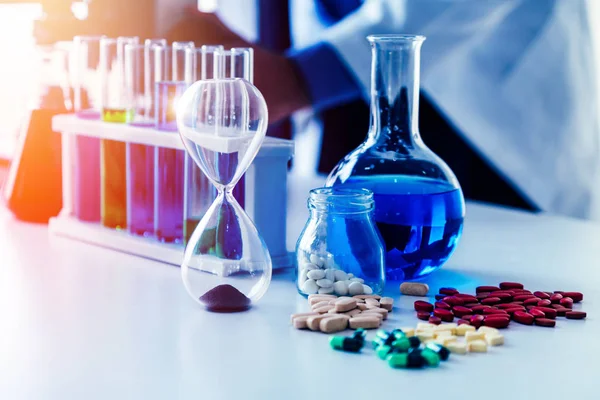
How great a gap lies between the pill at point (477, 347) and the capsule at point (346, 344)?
0.36ft

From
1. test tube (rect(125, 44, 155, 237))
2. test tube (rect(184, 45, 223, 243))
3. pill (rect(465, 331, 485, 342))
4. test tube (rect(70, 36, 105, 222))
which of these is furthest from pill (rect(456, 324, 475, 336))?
test tube (rect(70, 36, 105, 222))

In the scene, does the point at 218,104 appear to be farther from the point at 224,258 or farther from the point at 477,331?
the point at 477,331

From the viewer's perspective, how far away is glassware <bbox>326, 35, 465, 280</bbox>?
3.45ft

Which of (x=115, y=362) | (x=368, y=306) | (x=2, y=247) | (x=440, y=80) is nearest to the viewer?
(x=115, y=362)

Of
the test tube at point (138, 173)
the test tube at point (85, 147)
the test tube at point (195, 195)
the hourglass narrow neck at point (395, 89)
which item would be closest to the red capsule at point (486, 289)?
the hourglass narrow neck at point (395, 89)

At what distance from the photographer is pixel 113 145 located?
1.23 m

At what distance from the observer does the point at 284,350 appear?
0.83 meters

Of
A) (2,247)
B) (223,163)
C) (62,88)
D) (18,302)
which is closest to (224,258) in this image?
(223,163)

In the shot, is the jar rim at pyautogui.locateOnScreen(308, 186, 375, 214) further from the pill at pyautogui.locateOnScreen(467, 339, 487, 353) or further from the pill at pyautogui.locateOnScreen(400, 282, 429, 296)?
the pill at pyautogui.locateOnScreen(467, 339, 487, 353)

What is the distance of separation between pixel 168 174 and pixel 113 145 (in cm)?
13

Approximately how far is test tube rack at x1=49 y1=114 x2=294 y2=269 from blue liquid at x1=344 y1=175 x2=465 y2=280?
4.4 inches

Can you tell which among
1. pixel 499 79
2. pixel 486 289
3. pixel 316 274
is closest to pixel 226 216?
pixel 316 274

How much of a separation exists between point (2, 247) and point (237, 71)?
43 cm

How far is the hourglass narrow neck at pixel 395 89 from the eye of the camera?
3.49 ft
